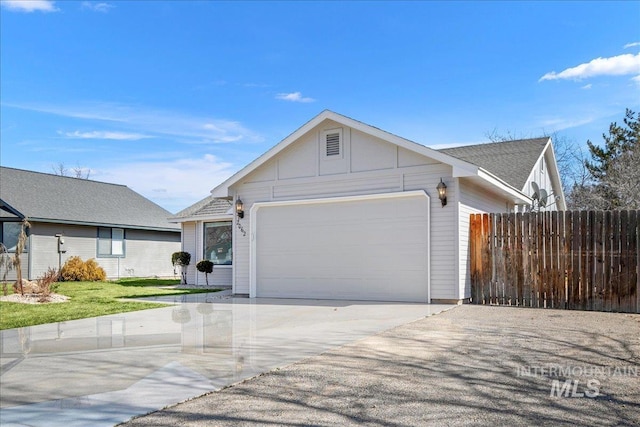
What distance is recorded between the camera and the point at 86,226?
870 inches

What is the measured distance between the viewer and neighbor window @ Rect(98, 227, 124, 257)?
2280 cm

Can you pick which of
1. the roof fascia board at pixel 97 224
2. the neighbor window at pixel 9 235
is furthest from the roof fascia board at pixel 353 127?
the neighbor window at pixel 9 235

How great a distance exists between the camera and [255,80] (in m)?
18.5

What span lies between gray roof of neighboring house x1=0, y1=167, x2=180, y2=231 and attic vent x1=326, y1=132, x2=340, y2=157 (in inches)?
406

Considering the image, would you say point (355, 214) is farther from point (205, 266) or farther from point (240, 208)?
point (205, 266)

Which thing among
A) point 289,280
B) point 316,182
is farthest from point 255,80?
point 289,280

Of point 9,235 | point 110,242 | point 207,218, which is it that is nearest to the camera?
point 207,218

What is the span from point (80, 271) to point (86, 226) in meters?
2.62

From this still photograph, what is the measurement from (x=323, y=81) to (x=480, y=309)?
37.6 ft

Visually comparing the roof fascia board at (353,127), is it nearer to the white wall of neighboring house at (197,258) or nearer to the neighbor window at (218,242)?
the neighbor window at (218,242)

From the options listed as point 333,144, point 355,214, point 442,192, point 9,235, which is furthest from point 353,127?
point 9,235

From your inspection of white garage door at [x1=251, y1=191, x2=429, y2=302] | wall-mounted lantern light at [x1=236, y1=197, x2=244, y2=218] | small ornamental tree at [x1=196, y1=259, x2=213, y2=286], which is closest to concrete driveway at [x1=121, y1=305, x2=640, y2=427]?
white garage door at [x1=251, y1=191, x2=429, y2=302]

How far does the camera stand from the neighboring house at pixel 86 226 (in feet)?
66.0

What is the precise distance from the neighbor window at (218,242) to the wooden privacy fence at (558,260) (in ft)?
30.5
